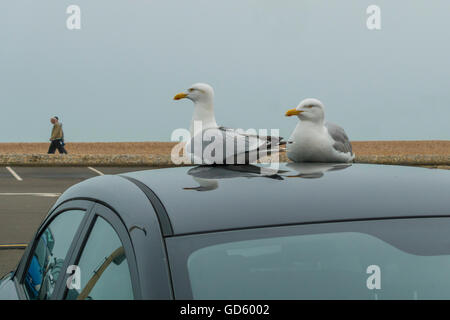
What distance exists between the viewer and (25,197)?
1495cm

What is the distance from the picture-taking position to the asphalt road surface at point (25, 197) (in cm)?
890

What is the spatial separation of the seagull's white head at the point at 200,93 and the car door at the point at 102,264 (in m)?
4.01

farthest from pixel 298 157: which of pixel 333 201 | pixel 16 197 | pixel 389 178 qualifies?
pixel 16 197

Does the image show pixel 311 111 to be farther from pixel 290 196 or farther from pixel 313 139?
pixel 290 196

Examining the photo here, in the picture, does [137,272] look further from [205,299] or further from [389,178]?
[389,178]

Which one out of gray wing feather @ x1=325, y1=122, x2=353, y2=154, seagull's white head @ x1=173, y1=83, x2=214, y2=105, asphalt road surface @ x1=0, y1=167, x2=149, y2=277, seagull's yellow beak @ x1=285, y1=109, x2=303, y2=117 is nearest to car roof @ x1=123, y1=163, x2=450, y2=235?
gray wing feather @ x1=325, y1=122, x2=353, y2=154

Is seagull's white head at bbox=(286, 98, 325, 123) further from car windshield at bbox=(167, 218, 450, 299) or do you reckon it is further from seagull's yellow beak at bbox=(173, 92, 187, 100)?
car windshield at bbox=(167, 218, 450, 299)

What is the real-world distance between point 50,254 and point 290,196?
1.21m

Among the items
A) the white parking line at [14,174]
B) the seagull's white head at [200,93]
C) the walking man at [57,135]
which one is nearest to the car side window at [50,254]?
the seagull's white head at [200,93]

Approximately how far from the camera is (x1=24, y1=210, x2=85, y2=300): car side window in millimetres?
2488

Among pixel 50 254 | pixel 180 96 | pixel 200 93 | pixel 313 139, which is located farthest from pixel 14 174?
pixel 50 254

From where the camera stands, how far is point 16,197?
590 inches

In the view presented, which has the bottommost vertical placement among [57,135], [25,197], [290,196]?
[25,197]
